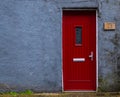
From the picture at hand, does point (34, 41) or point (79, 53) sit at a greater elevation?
point (34, 41)

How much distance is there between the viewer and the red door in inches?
552

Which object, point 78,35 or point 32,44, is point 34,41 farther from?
point 78,35

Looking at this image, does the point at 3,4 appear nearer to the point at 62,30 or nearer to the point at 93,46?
the point at 62,30

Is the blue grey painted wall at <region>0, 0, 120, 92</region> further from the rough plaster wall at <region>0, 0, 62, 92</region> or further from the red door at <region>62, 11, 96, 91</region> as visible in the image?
the red door at <region>62, 11, 96, 91</region>

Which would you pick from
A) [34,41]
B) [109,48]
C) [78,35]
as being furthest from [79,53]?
[34,41]

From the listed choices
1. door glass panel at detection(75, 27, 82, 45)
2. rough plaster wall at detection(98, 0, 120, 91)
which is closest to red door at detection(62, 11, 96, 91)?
door glass panel at detection(75, 27, 82, 45)

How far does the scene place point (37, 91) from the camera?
13.8 m

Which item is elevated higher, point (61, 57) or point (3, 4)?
point (3, 4)

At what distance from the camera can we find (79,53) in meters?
14.0

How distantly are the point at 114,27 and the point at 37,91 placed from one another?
10.4ft

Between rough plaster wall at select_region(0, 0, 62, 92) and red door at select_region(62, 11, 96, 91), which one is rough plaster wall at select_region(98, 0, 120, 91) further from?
rough plaster wall at select_region(0, 0, 62, 92)

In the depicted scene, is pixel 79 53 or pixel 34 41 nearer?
pixel 34 41

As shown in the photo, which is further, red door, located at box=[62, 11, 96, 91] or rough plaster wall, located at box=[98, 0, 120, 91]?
red door, located at box=[62, 11, 96, 91]

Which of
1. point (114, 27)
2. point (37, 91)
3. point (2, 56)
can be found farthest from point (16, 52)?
point (114, 27)
